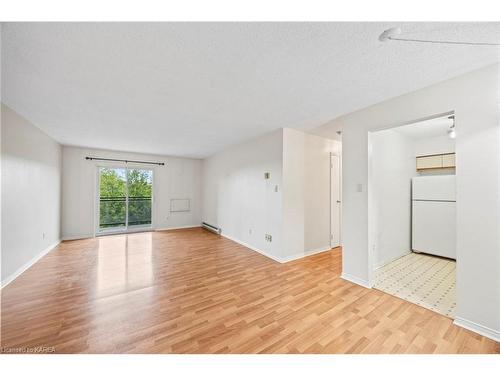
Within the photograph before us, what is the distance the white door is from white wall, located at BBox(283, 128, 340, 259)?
108 millimetres

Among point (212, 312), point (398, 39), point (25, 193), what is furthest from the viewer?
point (25, 193)

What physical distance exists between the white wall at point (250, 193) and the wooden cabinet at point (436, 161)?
3.03m

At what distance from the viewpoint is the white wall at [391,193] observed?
319 cm

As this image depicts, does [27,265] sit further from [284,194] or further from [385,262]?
[385,262]

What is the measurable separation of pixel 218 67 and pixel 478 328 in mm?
3247

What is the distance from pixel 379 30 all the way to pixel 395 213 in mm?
3297

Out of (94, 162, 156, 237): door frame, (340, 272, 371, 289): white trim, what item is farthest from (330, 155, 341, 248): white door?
(94, 162, 156, 237): door frame

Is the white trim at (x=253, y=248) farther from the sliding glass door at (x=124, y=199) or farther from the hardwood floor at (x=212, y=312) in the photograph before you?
the sliding glass door at (x=124, y=199)

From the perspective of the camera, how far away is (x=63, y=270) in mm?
2977

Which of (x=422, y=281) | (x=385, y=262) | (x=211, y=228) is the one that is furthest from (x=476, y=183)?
(x=211, y=228)

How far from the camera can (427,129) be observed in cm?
347

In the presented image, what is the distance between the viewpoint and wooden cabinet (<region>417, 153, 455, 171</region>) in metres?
3.59
